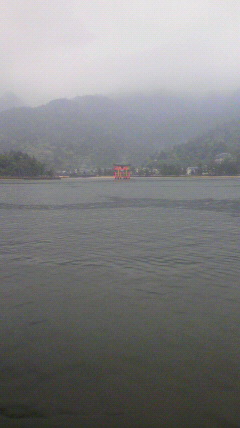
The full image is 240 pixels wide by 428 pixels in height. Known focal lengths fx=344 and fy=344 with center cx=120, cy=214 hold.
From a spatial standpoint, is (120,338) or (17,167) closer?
(120,338)

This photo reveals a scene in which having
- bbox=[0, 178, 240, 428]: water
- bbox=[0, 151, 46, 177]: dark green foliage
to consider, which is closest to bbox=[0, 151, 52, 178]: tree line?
bbox=[0, 151, 46, 177]: dark green foliage

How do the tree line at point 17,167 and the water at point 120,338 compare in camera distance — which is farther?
the tree line at point 17,167

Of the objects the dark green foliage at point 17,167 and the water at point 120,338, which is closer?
the water at point 120,338

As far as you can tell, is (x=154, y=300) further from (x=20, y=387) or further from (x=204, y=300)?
(x=20, y=387)

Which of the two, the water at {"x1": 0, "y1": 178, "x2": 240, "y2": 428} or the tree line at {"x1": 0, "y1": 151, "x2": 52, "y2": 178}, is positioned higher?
the tree line at {"x1": 0, "y1": 151, "x2": 52, "y2": 178}

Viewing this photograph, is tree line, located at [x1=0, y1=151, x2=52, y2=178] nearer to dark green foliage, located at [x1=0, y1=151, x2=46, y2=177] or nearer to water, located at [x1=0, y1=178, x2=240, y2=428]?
dark green foliage, located at [x1=0, y1=151, x2=46, y2=177]

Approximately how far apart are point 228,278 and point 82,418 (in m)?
8.82

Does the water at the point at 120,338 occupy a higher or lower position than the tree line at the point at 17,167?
lower

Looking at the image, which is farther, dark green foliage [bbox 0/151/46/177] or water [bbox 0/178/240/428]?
dark green foliage [bbox 0/151/46/177]

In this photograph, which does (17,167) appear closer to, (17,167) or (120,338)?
(17,167)

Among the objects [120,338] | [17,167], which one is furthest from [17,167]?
[120,338]

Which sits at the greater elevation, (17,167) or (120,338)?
(17,167)

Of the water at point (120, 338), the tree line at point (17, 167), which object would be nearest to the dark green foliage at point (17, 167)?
the tree line at point (17, 167)

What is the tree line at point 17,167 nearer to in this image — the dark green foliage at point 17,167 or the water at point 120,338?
the dark green foliage at point 17,167
